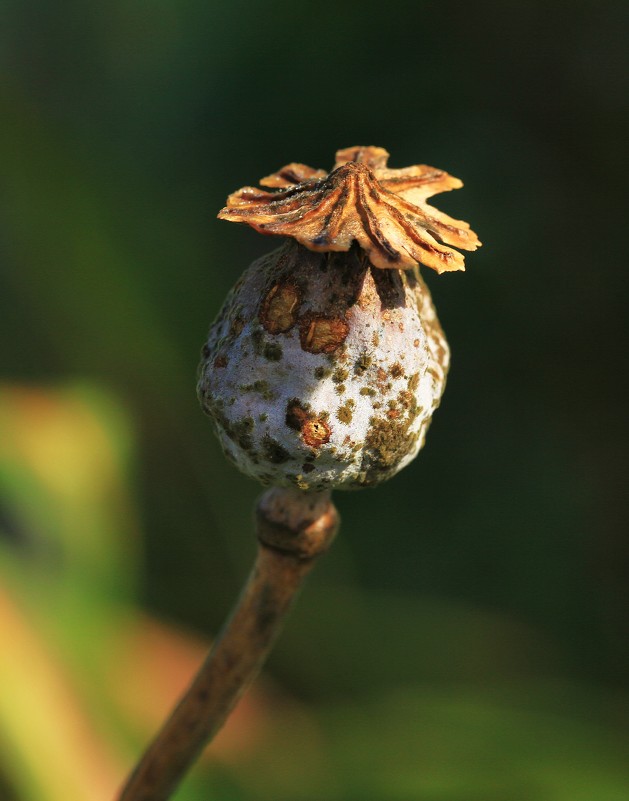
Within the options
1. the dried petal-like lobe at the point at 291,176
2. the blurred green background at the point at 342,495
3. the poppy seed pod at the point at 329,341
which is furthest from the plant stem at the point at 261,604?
the blurred green background at the point at 342,495

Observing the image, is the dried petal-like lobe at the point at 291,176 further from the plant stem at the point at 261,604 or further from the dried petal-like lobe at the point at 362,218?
the plant stem at the point at 261,604

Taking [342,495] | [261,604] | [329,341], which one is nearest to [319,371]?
[329,341]

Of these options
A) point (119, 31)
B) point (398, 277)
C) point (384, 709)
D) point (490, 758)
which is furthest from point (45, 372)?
point (398, 277)

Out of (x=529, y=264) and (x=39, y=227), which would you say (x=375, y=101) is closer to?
(x=529, y=264)

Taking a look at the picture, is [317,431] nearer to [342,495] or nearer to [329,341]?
[329,341]

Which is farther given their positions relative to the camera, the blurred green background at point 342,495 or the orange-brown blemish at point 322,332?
the blurred green background at point 342,495

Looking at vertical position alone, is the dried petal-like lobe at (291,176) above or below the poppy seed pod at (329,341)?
above

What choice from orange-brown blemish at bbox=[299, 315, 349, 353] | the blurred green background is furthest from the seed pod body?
the blurred green background

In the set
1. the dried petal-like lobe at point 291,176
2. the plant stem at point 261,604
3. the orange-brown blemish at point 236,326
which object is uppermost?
the dried petal-like lobe at point 291,176
